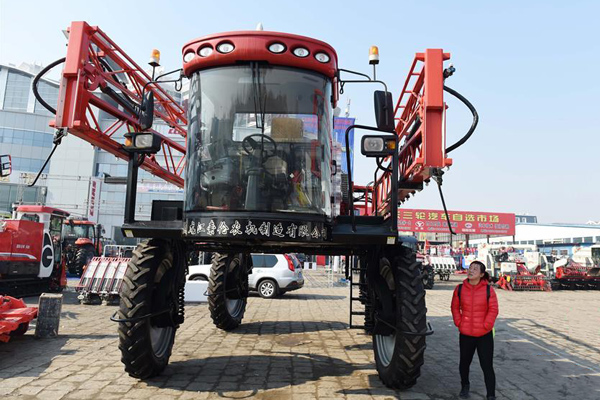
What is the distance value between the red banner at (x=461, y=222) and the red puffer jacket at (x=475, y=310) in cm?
3436

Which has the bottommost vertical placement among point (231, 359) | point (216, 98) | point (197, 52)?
point (231, 359)

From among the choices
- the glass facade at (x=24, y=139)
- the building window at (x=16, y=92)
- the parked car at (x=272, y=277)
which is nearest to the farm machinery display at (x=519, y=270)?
the parked car at (x=272, y=277)

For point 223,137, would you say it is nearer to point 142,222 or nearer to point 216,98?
point 216,98

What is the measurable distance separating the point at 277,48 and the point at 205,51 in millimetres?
734

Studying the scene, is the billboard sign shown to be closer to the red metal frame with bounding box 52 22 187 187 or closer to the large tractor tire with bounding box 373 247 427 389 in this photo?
the red metal frame with bounding box 52 22 187 187

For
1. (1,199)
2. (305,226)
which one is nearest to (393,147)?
(305,226)

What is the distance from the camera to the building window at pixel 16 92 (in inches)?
2276

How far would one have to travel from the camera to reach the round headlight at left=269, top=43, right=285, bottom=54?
13.2 feet

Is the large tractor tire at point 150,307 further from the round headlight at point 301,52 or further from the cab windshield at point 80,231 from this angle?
the cab windshield at point 80,231

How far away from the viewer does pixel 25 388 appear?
4.33 meters

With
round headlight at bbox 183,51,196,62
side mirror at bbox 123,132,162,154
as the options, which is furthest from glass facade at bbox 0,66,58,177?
round headlight at bbox 183,51,196,62

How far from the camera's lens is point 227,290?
26.6 feet

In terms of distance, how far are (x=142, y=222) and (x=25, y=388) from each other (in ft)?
6.90

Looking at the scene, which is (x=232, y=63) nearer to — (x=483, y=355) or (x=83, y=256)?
(x=483, y=355)
